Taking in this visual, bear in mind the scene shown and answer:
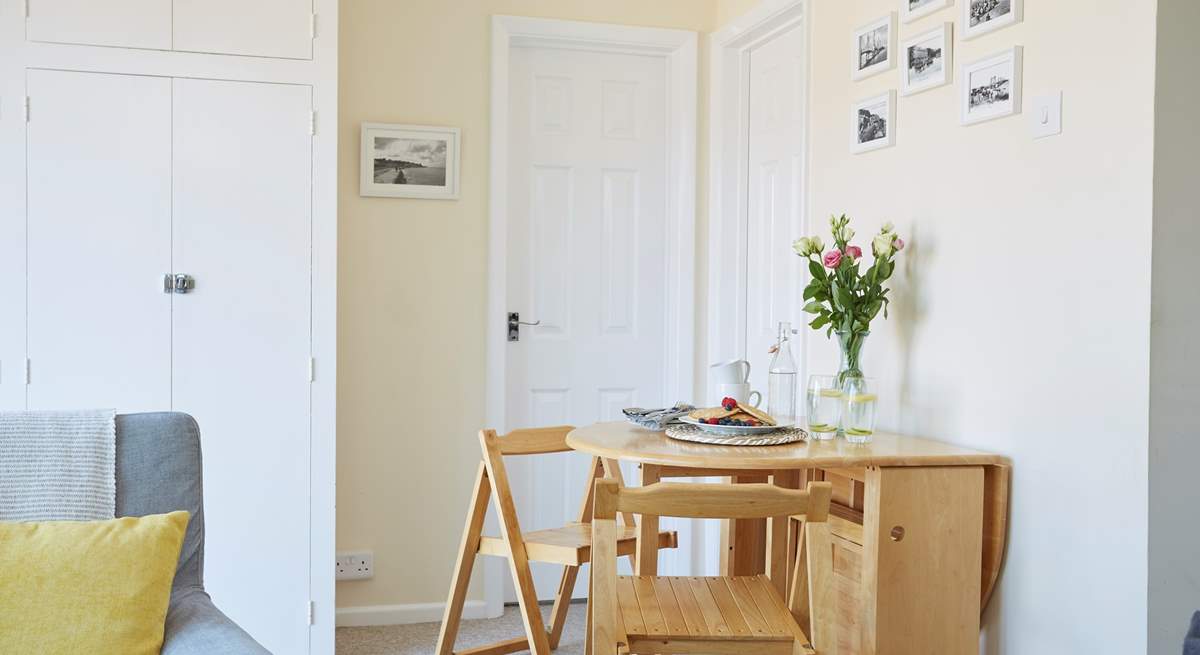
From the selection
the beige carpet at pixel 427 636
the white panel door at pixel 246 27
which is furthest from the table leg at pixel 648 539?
the white panel door at pixel 246 27

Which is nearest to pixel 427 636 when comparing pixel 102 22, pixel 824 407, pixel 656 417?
pixel 656 417

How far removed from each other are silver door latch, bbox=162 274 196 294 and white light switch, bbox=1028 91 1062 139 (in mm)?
2318

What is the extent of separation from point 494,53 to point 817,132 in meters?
1.26

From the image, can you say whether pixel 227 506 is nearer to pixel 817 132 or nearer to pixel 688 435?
pixel 688 435

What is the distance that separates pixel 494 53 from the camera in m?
3.75

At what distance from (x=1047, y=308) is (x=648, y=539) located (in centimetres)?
100

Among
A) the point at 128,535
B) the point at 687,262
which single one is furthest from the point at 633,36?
the point at 128,535

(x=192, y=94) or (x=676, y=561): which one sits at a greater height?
(x=192, y=94)

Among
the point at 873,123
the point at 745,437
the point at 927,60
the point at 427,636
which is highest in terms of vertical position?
the point at 927,60

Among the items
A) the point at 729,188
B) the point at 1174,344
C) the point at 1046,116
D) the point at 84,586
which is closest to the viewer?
the point at 84,586

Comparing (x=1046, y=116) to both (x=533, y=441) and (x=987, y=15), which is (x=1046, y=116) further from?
(x=533, y=441)

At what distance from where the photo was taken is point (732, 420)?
252 centimetres

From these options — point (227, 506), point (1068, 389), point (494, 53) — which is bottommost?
point (227, 506)

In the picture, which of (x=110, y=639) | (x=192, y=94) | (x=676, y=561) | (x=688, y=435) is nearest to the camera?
(x=110, y=639)
